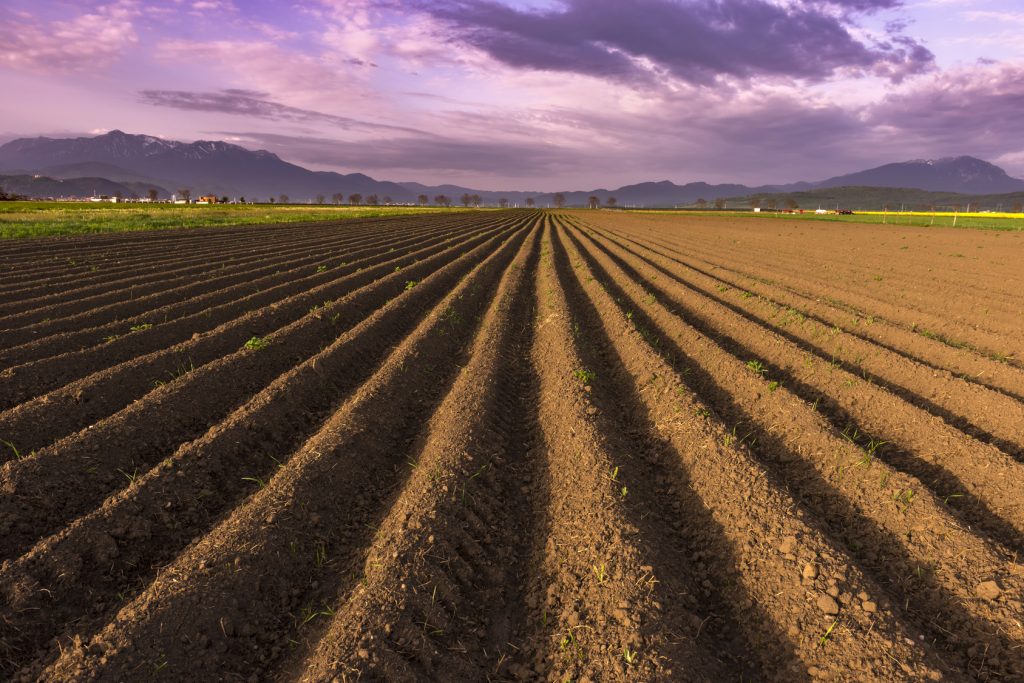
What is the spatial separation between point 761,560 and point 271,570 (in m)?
4.36

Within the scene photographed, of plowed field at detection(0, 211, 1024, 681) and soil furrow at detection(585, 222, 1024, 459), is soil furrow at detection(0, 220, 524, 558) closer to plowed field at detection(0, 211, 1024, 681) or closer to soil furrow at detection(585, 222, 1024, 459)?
plowed field at detection(0, 211, 1024, 681)

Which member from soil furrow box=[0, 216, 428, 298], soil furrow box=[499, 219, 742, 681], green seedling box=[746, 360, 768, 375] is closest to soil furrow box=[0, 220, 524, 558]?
soil furrow box=[499, 219, 742, 681]

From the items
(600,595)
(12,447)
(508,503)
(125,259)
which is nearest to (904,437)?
(600,595)

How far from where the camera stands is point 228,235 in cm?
3484

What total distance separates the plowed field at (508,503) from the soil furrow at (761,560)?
0.07 feet

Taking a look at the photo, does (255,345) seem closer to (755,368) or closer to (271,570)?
(271,570)

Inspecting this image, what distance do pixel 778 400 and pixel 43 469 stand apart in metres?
9.61

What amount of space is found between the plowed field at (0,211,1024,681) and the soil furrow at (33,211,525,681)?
2 cm

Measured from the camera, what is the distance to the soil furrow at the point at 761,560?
3459 mm

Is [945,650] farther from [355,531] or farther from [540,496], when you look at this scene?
A: [355,531]

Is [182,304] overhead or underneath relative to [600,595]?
overhead

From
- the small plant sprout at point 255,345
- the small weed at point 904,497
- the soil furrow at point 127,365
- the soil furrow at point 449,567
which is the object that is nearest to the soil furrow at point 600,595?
the soil furrow at point 449,567

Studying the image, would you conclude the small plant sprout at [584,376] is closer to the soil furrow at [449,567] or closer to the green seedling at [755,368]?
the soil furrow at [449,567]

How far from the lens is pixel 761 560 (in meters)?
4.32
